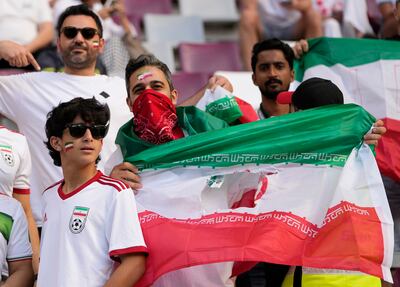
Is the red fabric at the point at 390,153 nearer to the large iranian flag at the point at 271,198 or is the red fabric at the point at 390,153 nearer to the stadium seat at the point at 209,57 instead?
the large iranian flag at the point at 271,198

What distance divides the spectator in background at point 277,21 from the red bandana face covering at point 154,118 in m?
3.39

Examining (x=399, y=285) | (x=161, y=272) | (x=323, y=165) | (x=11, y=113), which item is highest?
(x=11, y=113)

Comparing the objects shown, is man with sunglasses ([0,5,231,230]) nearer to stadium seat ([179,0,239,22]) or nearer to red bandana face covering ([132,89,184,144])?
red bandana face covering ([132,89,184,144])

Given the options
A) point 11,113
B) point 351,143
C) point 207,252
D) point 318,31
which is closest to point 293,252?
point 207,252

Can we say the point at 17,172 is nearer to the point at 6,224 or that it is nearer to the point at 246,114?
the point at 6,224

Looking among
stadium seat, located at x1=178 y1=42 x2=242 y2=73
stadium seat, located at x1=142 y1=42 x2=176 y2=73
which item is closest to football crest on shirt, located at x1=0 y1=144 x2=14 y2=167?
stadium seat, located at x1=142 y1=42 x2=176 y2=73

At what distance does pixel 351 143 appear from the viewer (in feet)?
13.2

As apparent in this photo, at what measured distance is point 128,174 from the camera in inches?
161

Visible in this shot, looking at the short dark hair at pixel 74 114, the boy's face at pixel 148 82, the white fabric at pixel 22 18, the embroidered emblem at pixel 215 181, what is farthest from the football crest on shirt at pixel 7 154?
the white fabric at pixel 22 18

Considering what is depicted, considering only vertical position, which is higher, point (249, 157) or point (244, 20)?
point (244, 20)

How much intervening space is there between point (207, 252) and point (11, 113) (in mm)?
1768

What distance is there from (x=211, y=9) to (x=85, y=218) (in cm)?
655

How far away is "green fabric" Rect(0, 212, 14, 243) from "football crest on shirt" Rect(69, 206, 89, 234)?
37cm

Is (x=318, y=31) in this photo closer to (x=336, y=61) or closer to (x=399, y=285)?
(x=336, y=61)
